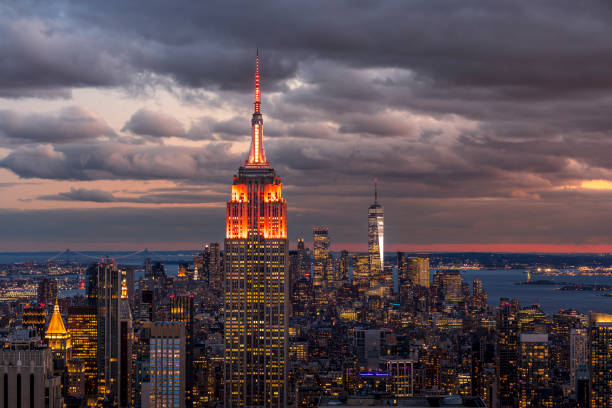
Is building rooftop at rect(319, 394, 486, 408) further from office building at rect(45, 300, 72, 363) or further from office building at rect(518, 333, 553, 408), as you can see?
office building at rect(45, 300, 72, 363)

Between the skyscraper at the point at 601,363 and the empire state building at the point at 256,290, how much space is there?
156 feet

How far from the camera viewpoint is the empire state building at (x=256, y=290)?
393ft

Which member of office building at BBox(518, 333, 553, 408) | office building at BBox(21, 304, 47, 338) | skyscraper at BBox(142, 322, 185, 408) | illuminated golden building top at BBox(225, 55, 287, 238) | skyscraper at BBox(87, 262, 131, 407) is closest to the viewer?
skyscraper at BBox(142, 322, 185, 408)

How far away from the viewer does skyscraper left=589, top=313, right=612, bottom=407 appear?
13225cm

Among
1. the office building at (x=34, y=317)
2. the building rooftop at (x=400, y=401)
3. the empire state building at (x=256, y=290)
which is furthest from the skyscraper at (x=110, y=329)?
the building rooftop at (x=400, y=401)

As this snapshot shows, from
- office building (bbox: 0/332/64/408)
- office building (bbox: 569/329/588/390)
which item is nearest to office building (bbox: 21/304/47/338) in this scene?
office building (bbox: 569/329/588/390)

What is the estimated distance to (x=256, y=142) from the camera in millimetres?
129500

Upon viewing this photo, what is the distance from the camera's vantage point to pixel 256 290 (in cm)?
12206

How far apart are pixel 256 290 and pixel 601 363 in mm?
52892

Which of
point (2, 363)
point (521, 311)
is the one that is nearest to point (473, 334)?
point (521, 311)

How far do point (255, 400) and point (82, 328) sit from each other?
177ft

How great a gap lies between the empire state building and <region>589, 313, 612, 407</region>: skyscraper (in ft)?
156

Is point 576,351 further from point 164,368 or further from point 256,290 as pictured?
point 164,368

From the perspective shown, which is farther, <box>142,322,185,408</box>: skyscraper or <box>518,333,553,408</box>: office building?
<box>518,333,553,408</box>: office building
